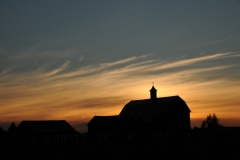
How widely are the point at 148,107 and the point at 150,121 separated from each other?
6483 millimetres

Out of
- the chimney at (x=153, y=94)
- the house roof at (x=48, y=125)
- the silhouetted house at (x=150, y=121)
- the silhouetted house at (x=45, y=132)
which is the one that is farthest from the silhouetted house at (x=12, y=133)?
the chimney at (x=153, y=94)

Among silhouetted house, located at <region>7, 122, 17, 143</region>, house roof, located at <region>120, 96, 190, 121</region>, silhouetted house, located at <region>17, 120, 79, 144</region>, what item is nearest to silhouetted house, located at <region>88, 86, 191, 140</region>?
house roof, located at <region>120, 96, 190, 121</region>

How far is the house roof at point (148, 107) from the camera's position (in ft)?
224

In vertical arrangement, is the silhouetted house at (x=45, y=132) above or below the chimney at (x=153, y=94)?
below

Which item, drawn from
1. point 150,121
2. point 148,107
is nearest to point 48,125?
point 150,121

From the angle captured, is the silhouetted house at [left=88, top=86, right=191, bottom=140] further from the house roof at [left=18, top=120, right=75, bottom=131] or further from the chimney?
the house roof at [left=18, top=120, right=75, bottom=131]

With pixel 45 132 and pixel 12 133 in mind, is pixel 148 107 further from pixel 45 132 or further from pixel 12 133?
pixel 12 133

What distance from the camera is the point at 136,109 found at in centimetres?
7362

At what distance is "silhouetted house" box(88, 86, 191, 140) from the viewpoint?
64.9m

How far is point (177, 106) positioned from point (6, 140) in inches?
1304

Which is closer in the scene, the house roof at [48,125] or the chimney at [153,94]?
the house roof at [48,125]

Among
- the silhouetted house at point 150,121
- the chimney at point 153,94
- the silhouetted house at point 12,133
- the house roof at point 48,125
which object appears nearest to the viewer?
the silhouetted house at point 12,133

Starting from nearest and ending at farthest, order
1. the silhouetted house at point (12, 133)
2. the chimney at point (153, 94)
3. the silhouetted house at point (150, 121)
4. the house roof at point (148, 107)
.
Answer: the silhouetted house at point (12, 133) → the silhouetted house at point (150, 121) → the house roof at point (148, 107) → the chimney at point (153, 94)

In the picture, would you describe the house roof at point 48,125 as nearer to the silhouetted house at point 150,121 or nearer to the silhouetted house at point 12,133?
the silhouetted house at point 12,133
